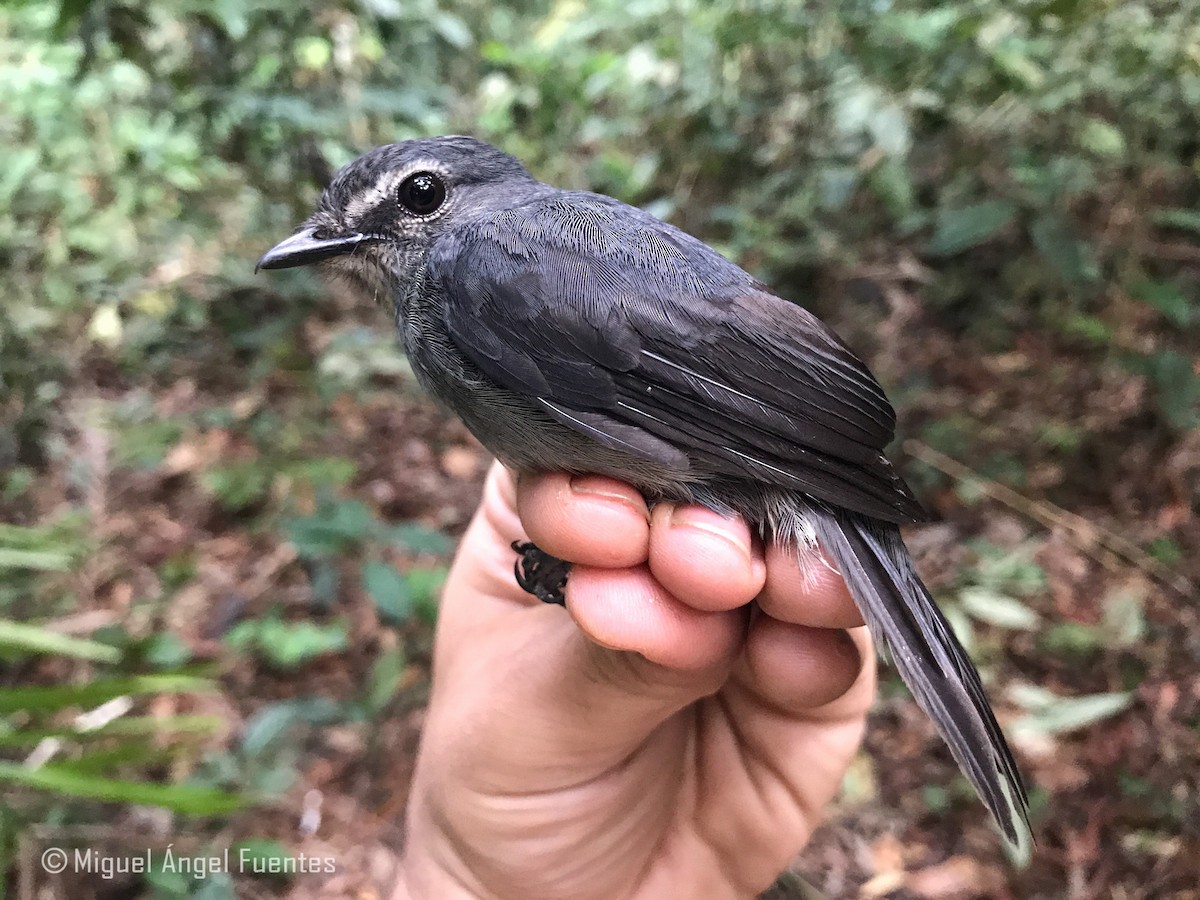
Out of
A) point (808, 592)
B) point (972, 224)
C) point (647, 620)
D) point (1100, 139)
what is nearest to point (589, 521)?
point (647, 620)

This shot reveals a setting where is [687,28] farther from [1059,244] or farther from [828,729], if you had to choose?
[828,729]

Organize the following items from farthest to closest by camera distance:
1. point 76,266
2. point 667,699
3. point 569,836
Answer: point 76,266 < point 569,836 < point 667,699

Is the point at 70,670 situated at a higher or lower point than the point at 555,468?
lower

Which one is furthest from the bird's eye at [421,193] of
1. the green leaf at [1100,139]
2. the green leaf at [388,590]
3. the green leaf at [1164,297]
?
the green leaf at [1164,297]

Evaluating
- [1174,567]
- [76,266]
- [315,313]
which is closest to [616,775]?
[1174,567]

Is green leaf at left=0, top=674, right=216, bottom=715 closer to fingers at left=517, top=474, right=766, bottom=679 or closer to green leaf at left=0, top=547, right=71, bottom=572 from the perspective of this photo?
green leaf at left=0, top=547, right=71, bottom=572

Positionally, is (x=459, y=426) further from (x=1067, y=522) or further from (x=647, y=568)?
(x=1067, y=522)
